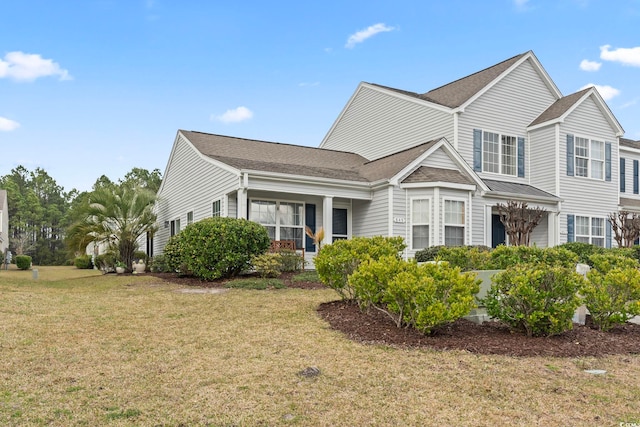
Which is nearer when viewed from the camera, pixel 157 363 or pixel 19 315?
pixel 157 363

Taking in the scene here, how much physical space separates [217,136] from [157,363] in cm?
1745

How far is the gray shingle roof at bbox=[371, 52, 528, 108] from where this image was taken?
21422 mm

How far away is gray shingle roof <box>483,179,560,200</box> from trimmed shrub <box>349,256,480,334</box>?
12880 mm

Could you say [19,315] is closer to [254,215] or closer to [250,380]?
[250,380]

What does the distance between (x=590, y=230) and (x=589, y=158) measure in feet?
10.3

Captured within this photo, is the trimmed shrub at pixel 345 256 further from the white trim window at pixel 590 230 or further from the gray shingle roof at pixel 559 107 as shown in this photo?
the white trim window at pixel 590 230

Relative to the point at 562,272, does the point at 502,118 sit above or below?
above

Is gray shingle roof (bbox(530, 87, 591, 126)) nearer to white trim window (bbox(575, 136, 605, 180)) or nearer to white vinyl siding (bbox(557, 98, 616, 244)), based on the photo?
white vinyl siding (bbox(557, 98, 616, 244))

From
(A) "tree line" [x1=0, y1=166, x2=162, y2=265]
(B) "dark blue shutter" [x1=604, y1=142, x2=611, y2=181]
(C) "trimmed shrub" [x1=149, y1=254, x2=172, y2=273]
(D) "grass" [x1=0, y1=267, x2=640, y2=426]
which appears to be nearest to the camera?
(D) "grass" [x1=0, y1=267, x2=640, y2=426]

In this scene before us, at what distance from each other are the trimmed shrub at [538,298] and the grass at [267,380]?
2.51 ft

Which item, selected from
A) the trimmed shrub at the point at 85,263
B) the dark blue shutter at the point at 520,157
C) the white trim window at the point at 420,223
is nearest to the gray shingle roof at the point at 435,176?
the white trim window at the point at 420,223

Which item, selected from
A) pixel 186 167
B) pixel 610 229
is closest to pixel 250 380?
pixel 186 167

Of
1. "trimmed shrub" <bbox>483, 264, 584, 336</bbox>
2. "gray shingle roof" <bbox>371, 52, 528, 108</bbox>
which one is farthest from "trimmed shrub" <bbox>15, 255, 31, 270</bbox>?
"trimmed shrub" <bbox>483, 264, 584, 336</bbox>

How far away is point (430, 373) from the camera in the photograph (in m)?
5.77
